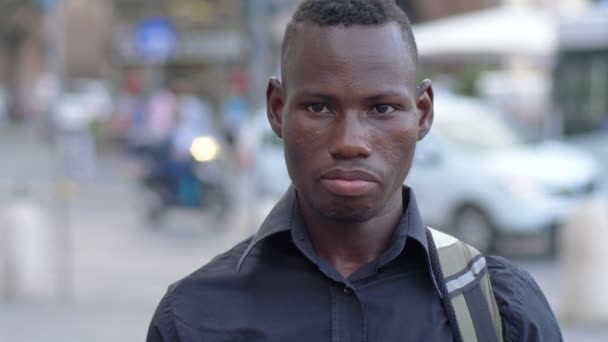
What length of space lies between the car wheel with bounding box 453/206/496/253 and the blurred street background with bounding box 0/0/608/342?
2cm

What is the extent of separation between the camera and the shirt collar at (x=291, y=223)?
1917mm

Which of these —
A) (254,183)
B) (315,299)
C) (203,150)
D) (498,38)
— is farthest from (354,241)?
(498,38)

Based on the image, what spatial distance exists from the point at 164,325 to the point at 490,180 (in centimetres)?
1108

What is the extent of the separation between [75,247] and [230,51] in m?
23.2

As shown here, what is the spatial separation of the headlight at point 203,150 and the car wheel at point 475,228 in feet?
13.9

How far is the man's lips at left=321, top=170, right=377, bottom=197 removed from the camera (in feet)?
6.04

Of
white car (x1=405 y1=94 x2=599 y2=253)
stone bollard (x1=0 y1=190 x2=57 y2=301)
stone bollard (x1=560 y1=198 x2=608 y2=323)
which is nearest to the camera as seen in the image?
stone bollard (x1=560 y1=198 x2=608 y2=323)

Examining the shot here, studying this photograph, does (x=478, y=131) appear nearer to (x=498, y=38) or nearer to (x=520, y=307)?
(x=498, y=38)

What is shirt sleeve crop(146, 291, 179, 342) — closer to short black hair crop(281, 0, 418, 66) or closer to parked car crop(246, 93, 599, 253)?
short black hair crop(281, 0, 418, 66)

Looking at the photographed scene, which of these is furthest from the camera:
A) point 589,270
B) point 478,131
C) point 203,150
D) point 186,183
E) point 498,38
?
point 498,38

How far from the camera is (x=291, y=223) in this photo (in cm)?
196

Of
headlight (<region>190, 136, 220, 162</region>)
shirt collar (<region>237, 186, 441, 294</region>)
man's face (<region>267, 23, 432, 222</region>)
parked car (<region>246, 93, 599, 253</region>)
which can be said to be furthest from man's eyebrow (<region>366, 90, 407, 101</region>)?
headlight (<region>190, 136, 220, 162</region>)

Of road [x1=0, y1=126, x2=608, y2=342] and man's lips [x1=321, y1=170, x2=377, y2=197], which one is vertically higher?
man's lips [x1=321, y1=170, x2=377, y2=197]

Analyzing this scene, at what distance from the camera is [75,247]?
13977 millimetres
